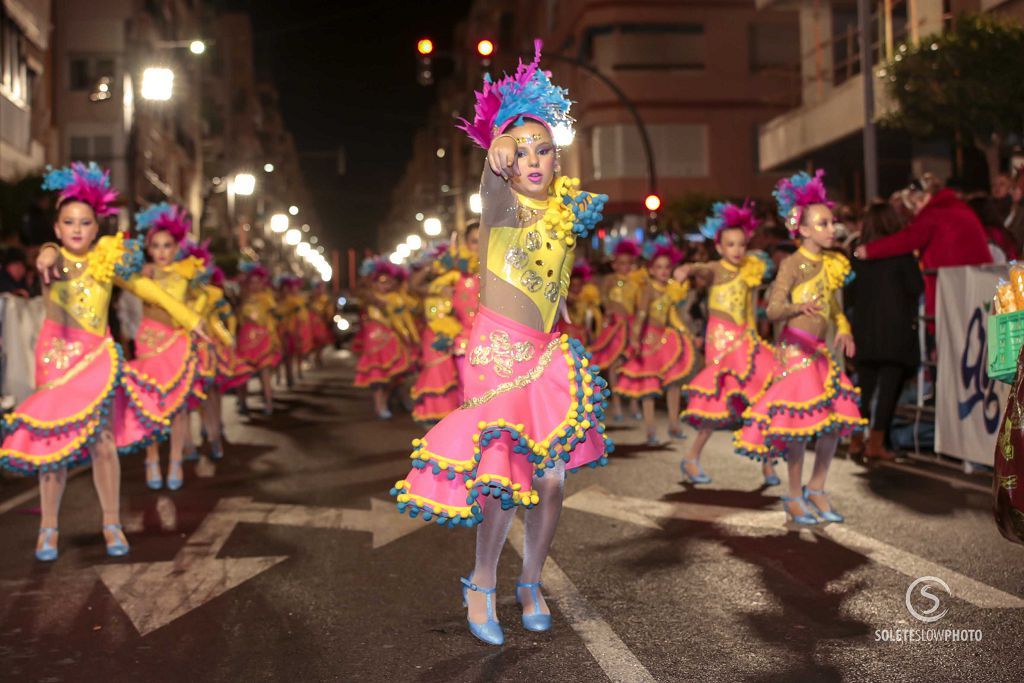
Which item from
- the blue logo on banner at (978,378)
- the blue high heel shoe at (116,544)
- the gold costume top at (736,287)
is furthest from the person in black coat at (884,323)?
the blue high heel shoe at (116,544)

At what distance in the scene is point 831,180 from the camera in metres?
31.0

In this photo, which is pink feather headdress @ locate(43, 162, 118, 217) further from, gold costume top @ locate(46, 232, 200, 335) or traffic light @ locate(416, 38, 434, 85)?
traffic light @ locate(416, 38, 434, 85)

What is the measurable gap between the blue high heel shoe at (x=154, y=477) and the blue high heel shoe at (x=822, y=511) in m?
5.08

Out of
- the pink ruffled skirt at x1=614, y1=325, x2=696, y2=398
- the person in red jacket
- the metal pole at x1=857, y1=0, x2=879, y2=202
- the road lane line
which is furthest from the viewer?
the metal pole at x1=857, y1=0, x2=879, y2=202

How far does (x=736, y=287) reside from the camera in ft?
34.0

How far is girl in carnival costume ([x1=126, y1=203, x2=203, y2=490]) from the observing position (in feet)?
34.6

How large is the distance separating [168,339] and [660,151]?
37.9 m

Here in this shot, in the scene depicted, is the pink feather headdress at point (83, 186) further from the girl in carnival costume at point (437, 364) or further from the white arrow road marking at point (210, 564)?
the girl in carnival costume at point (437, 364)

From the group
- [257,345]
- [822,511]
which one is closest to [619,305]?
[257,345]

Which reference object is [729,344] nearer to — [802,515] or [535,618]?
[802,515]

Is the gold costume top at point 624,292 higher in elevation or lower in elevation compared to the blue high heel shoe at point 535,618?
higher

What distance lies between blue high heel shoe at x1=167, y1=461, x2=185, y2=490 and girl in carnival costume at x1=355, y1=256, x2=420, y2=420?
7608mm

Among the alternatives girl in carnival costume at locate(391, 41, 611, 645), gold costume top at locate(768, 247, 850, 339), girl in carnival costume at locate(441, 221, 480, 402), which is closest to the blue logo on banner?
gold costume top at locate(768, 247, 850, 339)

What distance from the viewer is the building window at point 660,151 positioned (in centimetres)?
4741
